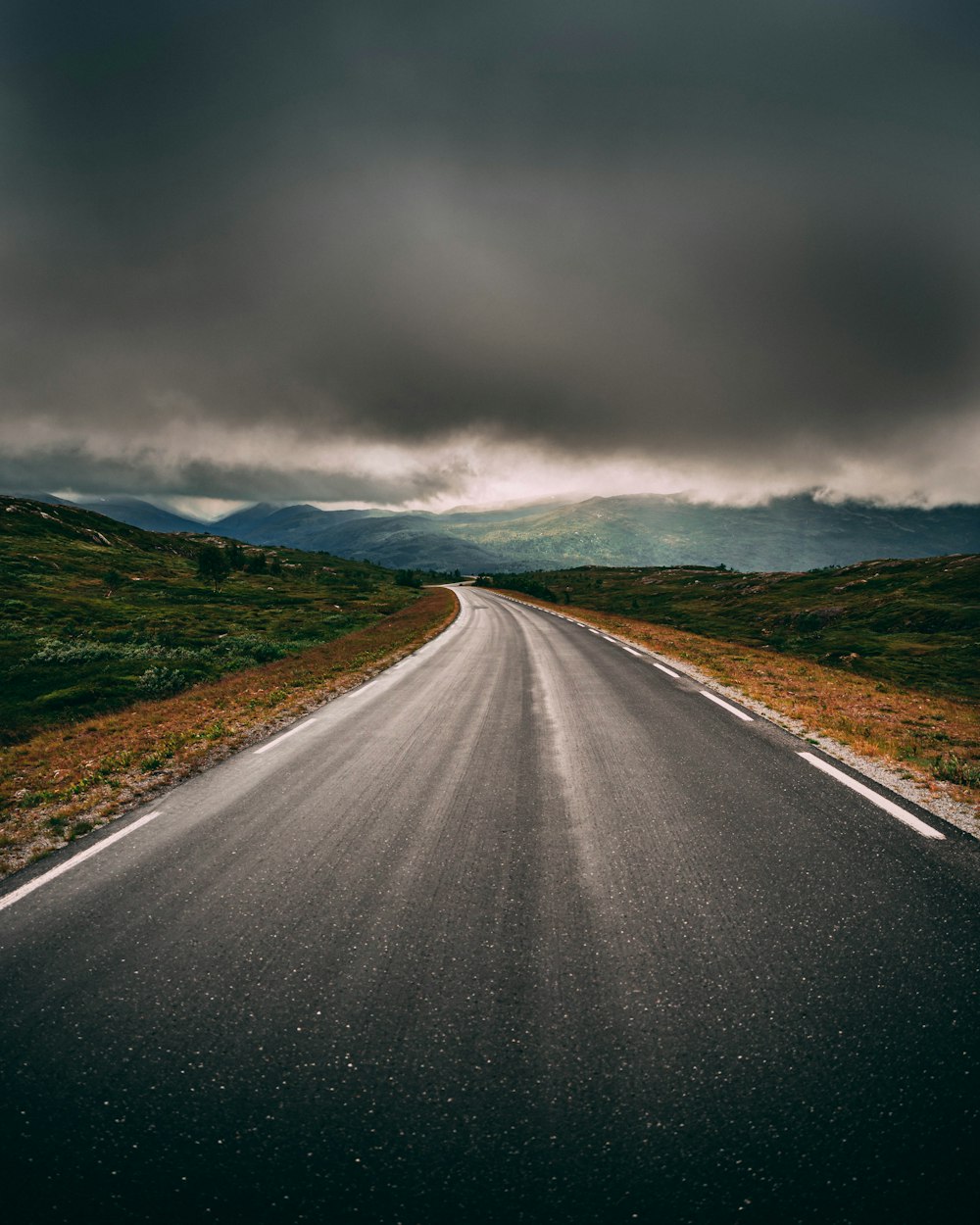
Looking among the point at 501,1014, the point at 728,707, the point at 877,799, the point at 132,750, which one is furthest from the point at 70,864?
the point at 728,707

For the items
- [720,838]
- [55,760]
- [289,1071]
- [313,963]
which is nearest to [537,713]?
[720,838]

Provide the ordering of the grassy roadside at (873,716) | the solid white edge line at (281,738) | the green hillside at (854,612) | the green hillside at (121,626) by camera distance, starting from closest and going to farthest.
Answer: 1. the grassy roadside at (873,716)
2. the solid white edge line at (281,738)
3. the green hillside at (121,626)
4. the green hillside at (854,612)

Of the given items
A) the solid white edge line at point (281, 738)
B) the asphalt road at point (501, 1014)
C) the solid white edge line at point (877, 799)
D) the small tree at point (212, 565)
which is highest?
the small tree at point (212, 565)

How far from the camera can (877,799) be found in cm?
668

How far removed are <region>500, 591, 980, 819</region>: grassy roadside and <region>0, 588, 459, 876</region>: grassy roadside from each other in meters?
12.1

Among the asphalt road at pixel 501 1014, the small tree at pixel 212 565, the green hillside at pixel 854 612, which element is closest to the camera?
the asphalt road at pixel 501 1014

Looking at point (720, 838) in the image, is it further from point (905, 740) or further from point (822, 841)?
point (905, 740)

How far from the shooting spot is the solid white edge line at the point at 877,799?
230 inches

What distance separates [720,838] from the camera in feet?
19.0

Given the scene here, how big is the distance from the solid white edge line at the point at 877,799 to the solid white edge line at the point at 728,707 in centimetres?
251

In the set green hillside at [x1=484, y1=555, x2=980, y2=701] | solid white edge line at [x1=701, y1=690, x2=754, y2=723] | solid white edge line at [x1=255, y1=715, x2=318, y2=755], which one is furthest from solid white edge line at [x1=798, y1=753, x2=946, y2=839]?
green hillside at [x1=484, y1=555, x2=980, y2=701]

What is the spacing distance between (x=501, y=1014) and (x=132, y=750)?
10.1m

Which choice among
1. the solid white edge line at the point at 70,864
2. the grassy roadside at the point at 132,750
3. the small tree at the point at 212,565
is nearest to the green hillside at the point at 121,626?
the small tree at the point at 212,565

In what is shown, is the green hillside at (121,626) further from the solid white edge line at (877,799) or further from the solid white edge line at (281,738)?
the solid white edge line at (877,799)
